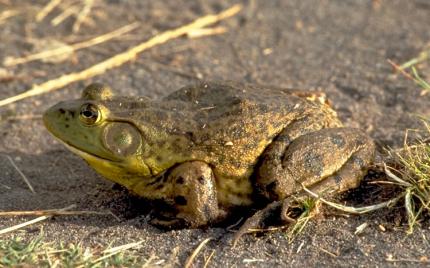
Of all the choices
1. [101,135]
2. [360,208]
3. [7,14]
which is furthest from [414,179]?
[7,14]

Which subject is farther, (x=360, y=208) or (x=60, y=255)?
(x=360, y=208)

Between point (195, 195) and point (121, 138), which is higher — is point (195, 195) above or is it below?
below

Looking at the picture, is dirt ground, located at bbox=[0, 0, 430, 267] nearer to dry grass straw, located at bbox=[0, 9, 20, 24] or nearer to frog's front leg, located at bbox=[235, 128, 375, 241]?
dry grass straw, located at bbox=[0, 9, 20, 24]

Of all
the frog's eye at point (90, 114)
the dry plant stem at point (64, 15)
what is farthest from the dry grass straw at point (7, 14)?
the frog's eye at point (90, 114)

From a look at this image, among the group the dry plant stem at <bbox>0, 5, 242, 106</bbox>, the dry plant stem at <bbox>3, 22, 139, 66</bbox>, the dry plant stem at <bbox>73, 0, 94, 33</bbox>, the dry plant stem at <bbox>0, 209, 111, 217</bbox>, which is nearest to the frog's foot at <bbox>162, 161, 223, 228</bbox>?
the dry plant stem at <bbox>0, 209, 111, 217</bbox>

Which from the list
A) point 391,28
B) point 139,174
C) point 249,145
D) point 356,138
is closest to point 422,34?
point 391,28

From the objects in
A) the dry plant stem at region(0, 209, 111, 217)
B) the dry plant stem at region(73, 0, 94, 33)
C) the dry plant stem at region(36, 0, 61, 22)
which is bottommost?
the dry plant stem at region(0, 209, 111, 217)

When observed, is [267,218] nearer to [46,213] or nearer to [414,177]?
[414,177]
